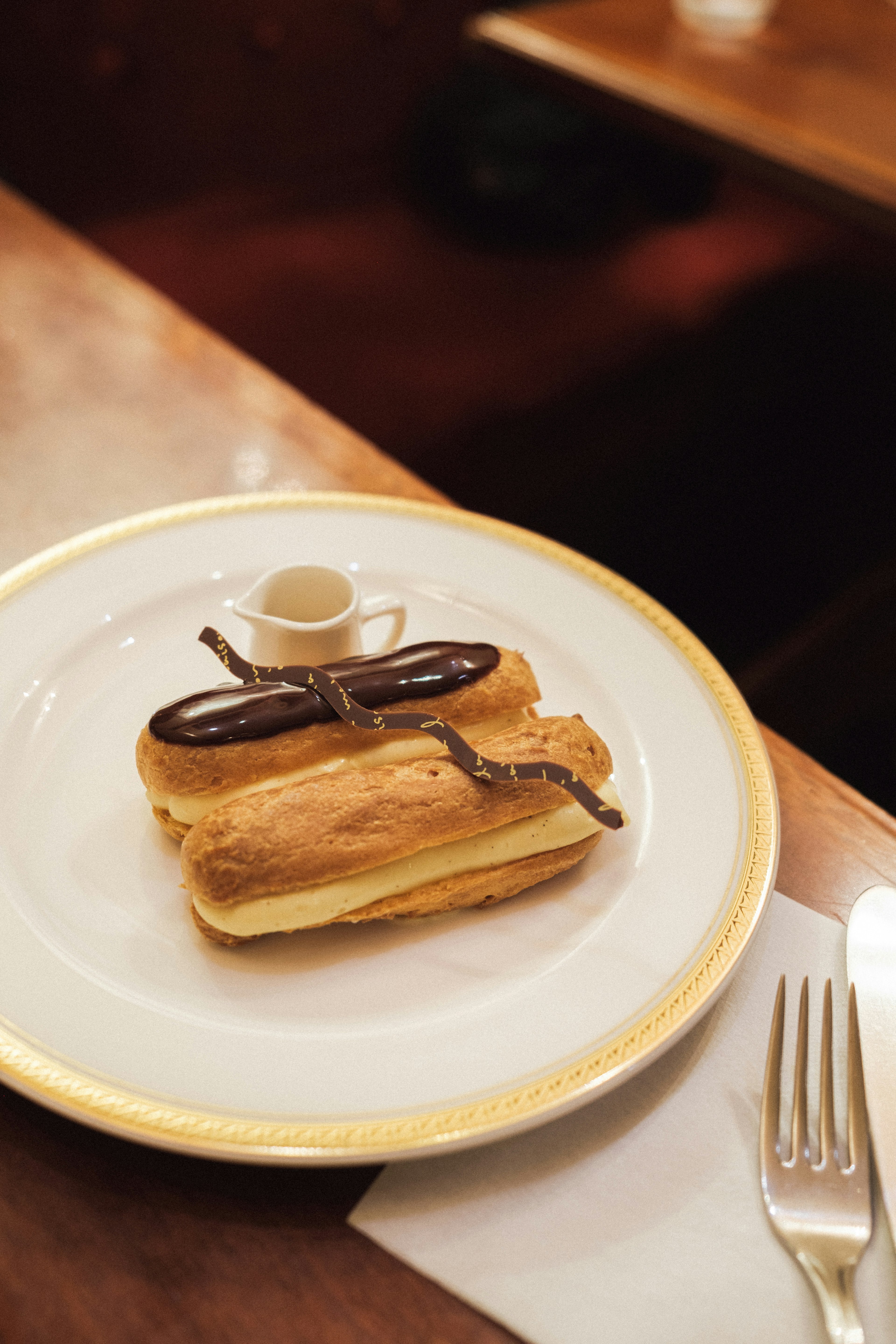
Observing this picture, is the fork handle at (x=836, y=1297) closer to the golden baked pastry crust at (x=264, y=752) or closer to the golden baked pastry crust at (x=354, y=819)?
the golden baked pastry crust at (x=354, y=819)

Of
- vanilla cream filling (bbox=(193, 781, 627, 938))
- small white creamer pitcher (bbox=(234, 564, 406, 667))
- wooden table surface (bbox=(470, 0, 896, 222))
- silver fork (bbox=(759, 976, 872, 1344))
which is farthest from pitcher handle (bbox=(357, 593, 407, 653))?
wooden table surface (bbox=(470, 0, 896, 222))

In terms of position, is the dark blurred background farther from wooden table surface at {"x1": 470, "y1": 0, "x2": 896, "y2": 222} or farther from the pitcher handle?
the pitcher handle

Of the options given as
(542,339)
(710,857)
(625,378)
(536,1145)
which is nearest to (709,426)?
(625,378)

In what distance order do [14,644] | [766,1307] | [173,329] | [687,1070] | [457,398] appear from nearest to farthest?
1. [766,1307]
2. [687,1070]
3. [14,644]
4. [173,329]
5. [457,398]

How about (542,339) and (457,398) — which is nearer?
(457,398)

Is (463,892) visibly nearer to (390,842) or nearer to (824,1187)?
(390,842)

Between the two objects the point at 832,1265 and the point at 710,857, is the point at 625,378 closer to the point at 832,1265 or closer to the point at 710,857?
the point at 710,857

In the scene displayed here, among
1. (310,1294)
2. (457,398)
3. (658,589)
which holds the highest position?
(310,1294)
